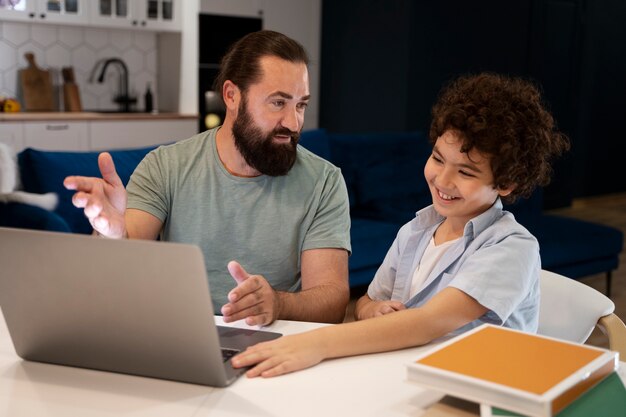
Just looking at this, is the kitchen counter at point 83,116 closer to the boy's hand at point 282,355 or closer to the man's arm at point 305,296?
the man's arm at point 305,296

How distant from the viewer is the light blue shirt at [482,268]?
1.47 metres

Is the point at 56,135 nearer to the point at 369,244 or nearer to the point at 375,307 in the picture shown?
the point at 369,244

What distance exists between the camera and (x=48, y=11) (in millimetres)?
5699

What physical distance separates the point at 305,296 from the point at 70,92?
15.4ft

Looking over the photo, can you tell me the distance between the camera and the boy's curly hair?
159 cm

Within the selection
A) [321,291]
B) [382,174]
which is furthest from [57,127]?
[321,291]

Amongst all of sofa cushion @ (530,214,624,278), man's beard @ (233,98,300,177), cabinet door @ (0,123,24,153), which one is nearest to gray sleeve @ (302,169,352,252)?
man's beard @ (233,98,300,177)

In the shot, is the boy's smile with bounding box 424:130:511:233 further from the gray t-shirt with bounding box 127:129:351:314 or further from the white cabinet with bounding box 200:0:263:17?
the white cabinet with bounding box 200:0:263:17

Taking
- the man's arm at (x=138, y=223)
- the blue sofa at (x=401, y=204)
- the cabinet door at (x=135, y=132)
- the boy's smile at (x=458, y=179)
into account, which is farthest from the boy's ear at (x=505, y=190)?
the cabinet door at (x=135, y=132)

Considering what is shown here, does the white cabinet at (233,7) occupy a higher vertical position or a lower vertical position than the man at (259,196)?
higher

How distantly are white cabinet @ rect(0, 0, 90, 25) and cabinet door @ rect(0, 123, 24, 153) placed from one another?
2.56ft

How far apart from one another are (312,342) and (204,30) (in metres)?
5.58

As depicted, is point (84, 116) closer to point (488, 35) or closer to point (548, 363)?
point (488, 35)

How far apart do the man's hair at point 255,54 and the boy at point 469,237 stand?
1.62 ft
